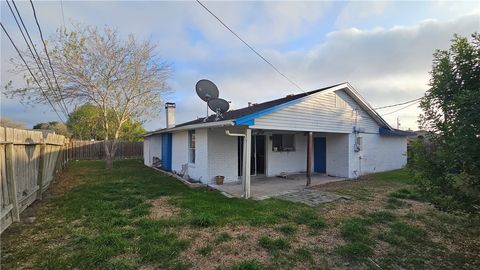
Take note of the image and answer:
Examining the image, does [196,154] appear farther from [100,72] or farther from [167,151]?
[100,72]

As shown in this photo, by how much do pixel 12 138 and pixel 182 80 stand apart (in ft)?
46.3

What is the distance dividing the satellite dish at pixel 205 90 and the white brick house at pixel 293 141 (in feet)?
3.32

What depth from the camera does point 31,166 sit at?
6465 millimetres

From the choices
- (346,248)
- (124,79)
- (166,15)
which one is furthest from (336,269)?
(124,79)

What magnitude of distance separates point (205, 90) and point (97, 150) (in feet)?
64.5

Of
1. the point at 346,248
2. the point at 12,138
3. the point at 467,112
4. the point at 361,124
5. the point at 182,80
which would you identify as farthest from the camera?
the point at 182,80

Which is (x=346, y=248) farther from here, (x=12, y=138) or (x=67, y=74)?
(x=67, y=74)

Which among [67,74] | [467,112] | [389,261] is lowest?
[389,261]

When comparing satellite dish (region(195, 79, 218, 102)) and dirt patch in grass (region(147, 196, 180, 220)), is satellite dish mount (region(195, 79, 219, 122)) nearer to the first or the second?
satellite dish (region(195, 79, 218, 102))

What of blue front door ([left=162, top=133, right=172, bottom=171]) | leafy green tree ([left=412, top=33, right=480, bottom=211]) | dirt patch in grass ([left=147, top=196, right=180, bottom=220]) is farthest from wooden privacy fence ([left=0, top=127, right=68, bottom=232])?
blue front door ([left=162, top=133, right=172, bottom=171])

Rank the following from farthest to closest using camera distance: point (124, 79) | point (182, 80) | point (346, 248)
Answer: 1. point (182, 80)
2. point (124, 79)
3. point (346, 248)

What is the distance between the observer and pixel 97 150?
25578 millimetres

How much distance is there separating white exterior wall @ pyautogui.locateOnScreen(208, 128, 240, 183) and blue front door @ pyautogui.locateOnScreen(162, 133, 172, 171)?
5449 millimetres

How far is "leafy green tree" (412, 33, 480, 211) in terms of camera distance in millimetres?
3551
